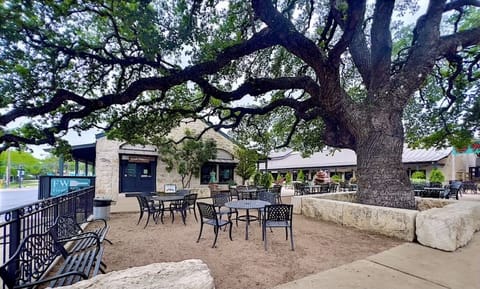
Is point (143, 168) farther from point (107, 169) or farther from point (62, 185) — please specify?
point (62, 185)

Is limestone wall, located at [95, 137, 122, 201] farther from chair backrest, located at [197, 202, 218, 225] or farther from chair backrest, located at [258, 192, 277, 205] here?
chair backrest, located at [197, 202, 218, 225]

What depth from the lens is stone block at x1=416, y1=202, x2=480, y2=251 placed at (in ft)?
14.7

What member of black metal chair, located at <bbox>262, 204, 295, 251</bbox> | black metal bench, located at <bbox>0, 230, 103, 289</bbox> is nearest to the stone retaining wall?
black metal chair, located at <bbox>262, 204, 295, 251</bbox>

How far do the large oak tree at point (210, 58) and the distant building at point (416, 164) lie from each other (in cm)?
1079

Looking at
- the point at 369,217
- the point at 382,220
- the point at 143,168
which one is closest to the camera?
the point at 382,220

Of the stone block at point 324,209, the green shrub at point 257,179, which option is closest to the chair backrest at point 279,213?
the stone block at point 324,209

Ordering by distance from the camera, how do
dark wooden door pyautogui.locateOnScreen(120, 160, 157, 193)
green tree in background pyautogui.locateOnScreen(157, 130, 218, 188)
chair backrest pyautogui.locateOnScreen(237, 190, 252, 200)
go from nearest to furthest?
chair backrest pyautogui.locateOnScreen(237, 190, 252, 200)
dark wooden door pyautogui.locateOnScreen(120, 160, 157, 193)
green tree in background pyautogui.locateOnScreen(157, 130, 218, 188)

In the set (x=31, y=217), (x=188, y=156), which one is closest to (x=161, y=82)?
(x=31, y=217)

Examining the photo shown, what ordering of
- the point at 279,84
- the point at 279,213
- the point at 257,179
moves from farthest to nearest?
the point at 257,179 < the point at 279,84 < the point at 279,213

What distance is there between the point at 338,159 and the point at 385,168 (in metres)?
19.9

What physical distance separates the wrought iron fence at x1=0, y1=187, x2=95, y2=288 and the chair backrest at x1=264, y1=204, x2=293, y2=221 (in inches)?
153

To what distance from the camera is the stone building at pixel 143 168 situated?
43.3 feet

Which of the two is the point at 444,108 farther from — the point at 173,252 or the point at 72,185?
the point at 72,185

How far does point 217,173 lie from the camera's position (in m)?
17.4
